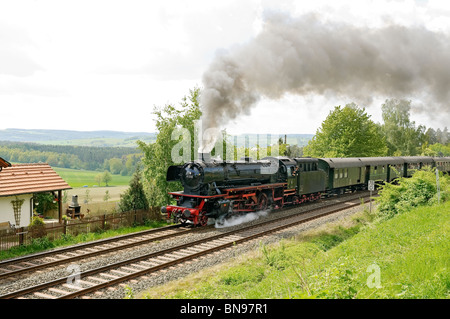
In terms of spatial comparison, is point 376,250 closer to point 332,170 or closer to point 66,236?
point 66,236

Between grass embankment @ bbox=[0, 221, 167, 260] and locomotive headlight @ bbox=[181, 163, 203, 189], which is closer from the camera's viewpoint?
grass embankment @ bbox=[0, 221, 167, 260]

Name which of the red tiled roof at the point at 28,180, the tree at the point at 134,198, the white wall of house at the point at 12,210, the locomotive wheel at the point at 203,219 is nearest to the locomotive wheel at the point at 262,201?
the locomotive wheel at the point at 203,219

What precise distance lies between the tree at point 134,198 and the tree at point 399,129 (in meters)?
51.2

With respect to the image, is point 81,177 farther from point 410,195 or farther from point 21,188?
point 410,195

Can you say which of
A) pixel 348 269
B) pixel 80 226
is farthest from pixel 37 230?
pixel 348 269

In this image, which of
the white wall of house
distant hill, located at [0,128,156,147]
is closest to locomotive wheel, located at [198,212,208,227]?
the white wall of house

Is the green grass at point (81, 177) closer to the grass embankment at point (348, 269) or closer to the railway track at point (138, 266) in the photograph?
the railway track at point (138, 266)

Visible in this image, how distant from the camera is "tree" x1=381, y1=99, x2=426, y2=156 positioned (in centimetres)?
5888

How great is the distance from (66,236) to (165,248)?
4.21 meters

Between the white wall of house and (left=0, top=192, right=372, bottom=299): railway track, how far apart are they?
721 cm

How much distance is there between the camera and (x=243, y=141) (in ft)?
73.9

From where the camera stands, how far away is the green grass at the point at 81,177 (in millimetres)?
75812

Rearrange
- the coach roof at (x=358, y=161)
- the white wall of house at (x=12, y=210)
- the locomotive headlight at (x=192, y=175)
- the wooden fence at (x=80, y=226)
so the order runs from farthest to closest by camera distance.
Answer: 1. the coach roof at (x=358, y=161)
2. the locomotive headlight at (x=192, y=175)
3. the white wall of house at (x=12, y=210)
4. the wooden fence at (x=80, y=226)

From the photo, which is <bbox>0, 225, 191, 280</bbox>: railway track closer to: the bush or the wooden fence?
the wooden fence
